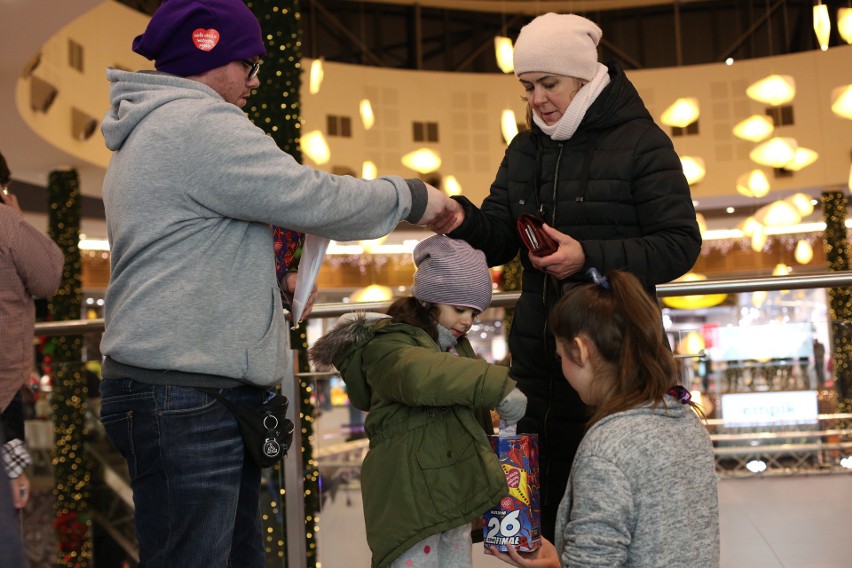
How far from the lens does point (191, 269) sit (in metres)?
1.84

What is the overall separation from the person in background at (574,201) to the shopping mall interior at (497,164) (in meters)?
0.89

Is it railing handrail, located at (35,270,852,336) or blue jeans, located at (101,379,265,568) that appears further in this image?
railing handrail, located at (35,270,852,336)

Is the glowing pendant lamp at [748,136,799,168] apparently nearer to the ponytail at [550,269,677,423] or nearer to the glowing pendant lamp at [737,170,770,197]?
the glowing pendant lamp at [737,170,770,197]

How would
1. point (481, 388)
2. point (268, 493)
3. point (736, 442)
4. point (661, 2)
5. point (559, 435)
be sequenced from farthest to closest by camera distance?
point (661, 2) → point (736, 442) → point (268, 493) → point (559, 435) → point (481, 388)

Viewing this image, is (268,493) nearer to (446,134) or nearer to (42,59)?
(42,59)

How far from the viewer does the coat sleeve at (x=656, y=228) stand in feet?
7.09

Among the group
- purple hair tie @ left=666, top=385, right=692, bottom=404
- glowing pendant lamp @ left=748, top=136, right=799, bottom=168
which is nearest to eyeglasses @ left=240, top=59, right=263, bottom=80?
purple hair tie @ left=666, top=385, right=692, bottom=404

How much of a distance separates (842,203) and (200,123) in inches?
562

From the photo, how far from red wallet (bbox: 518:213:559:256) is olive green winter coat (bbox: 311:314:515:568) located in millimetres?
286

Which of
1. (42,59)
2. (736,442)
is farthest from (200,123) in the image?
(42,59)

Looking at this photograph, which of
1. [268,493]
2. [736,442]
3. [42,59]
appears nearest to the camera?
[268,493]

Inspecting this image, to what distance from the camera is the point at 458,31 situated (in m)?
17.0

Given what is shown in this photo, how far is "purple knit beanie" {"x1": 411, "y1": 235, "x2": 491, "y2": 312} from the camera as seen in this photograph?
2375mm

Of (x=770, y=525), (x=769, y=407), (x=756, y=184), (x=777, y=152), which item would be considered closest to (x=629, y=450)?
(x=770, y=525)
